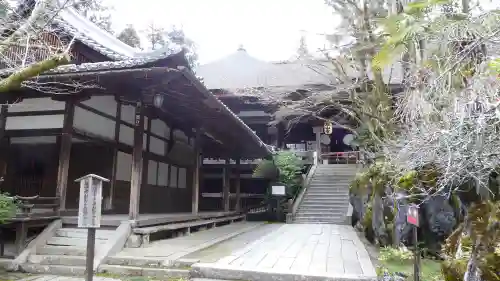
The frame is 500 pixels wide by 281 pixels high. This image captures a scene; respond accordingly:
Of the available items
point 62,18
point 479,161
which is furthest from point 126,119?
point 479,161

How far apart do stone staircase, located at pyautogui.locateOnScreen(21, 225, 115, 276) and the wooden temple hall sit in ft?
1.24

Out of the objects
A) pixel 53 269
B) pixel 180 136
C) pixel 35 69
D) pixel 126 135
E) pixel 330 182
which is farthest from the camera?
pixel 330 182

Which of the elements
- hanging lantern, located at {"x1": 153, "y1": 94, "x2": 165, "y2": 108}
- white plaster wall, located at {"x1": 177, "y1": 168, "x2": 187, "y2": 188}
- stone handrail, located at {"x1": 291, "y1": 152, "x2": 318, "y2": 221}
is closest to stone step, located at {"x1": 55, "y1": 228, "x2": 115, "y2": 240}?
hanging lantern, located at {"x1": 153, "y1": 94, "x2": 165, "y2": 108}

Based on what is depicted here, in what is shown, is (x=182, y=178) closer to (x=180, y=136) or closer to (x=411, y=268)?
(x=180, y=136)

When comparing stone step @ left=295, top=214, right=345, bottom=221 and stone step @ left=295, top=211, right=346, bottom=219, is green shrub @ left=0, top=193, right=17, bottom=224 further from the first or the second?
stone step @ left=295, top=211, right=346, bottom=219

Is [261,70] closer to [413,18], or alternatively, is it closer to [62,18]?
[62,18]

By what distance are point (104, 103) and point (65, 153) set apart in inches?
72.1

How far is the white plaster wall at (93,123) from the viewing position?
843 centimetres

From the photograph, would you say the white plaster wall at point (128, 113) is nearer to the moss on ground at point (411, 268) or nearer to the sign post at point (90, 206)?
the sign post at point (90, 206)

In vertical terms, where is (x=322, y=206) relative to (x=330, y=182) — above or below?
below

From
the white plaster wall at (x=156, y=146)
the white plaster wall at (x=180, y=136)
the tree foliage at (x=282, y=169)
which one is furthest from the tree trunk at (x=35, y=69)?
the tree foliage at (x=282, y=169)

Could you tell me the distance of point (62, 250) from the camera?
680 centimetres

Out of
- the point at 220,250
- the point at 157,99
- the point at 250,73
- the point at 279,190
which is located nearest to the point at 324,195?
the point at 279,190

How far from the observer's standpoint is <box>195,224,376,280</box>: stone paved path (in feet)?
18.5
